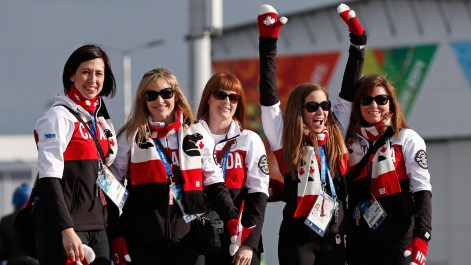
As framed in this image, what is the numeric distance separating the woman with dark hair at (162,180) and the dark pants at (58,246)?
0.28 m

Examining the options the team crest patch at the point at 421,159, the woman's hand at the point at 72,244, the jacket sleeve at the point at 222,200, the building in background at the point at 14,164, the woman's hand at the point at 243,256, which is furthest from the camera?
the building in background at the point at 14,164

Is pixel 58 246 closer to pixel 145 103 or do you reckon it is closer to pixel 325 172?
pixel 145 103

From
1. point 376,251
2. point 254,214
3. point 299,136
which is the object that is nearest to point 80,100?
point 254,214

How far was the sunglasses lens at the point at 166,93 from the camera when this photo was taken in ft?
24.2

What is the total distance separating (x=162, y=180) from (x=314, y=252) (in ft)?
3.76

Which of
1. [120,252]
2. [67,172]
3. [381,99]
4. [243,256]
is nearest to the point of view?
[67,172]

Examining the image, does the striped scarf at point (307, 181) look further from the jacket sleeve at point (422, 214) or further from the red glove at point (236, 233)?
the jacket sleeve at point (422, 214)

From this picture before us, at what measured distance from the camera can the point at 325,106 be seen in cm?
772

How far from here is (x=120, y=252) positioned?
7223 mm

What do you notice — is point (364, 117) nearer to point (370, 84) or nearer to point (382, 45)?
point (370, 84)

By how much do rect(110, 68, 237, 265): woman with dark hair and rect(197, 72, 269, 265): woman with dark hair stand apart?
175 millimetres

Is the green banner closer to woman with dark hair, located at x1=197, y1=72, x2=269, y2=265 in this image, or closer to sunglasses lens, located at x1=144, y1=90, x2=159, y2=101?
woman with dark hair, located at x1=197, y1=72, x2=269, y2=265

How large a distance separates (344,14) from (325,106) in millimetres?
721

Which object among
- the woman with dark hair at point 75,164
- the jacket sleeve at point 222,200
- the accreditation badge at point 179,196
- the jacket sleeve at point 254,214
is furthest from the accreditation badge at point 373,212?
the woman with dark hair at point 75,164
